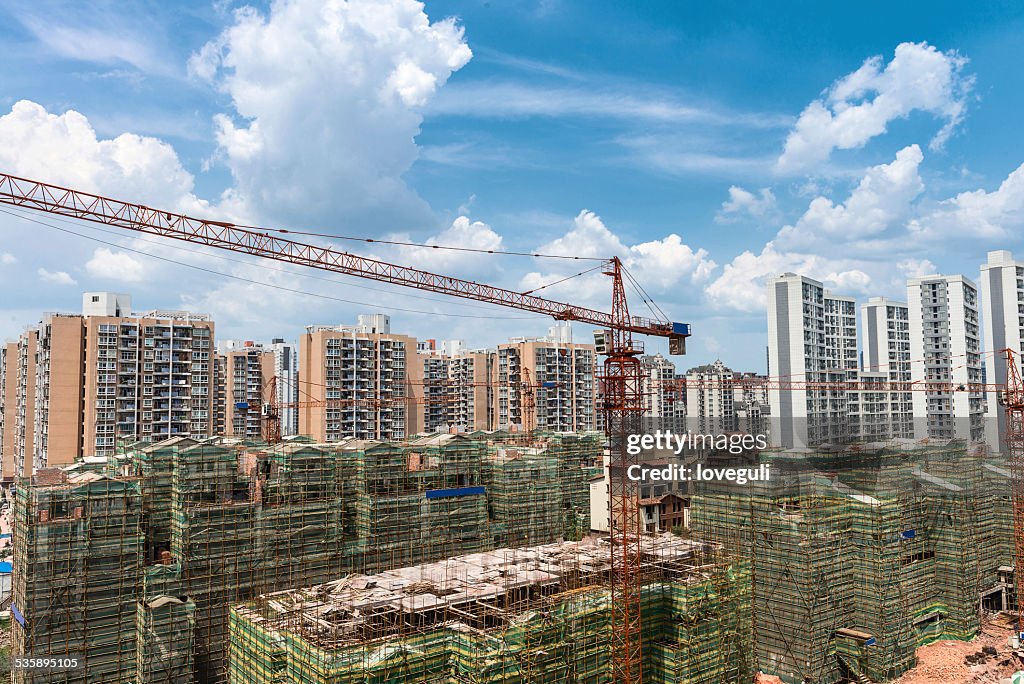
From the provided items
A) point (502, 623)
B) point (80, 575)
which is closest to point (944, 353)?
point (502, 623)

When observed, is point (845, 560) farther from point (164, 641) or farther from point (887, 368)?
point (887, 368)

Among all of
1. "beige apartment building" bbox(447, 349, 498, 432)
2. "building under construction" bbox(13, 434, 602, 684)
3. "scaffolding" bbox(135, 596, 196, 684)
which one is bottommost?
"scaffolding" bbox(135, 596, 196, 684)

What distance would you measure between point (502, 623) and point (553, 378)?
189ft

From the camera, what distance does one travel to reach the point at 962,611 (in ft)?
105

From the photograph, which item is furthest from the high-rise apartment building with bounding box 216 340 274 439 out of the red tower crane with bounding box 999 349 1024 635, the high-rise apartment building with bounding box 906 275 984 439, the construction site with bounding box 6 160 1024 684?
the red tower crane with bounding box 999 349 1024 635

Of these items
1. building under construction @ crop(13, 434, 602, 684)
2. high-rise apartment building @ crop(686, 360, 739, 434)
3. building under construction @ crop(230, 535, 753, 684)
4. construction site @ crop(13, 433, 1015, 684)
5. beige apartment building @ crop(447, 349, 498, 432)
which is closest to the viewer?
building under construction @ crop(230, 535, 753, 684)

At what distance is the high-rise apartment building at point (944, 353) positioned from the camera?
57.2 m

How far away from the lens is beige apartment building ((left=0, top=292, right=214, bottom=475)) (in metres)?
49.5

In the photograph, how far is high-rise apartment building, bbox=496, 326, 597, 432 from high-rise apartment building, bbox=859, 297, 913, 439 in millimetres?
27012

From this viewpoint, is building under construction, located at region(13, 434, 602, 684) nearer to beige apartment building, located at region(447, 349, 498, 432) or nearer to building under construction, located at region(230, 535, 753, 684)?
building under construction, located at region(230, 535, 753, 684)

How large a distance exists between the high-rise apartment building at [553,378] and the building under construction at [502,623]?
48.7m

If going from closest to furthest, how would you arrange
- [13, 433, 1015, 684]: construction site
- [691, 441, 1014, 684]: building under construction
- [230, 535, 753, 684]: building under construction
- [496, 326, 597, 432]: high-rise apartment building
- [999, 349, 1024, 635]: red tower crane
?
[230, 535, 753, 684]: building under construction
[13, 433, 1015, 684]: construction site
[691, 441, 1014, 684]: building under construction
[999, 349, 1024, 635]: red tower crane
[496, 326, 597, 432]: high-rise apartment building

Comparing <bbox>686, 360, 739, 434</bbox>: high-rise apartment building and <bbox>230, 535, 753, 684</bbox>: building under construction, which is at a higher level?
<bbox>686, 360, 739, 434</bbox>: high-rise apartment building

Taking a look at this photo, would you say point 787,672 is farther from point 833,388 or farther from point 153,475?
point 833,388
